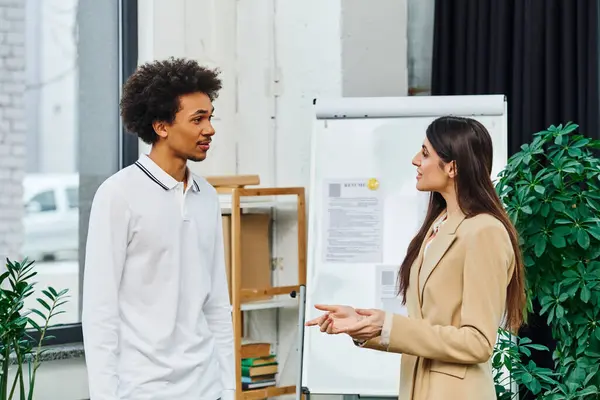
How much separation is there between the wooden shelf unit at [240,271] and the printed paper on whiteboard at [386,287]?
21.3 inches

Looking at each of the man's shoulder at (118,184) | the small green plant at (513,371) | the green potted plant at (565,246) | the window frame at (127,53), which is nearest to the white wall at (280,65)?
the window frame at (127,53)

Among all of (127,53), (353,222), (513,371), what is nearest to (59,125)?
(127,53)

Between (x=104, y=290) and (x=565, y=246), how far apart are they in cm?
169

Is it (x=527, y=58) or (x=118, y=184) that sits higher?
(x=527, y=58)

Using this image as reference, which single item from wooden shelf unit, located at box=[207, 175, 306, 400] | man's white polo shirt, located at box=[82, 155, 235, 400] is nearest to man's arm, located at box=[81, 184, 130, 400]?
man's white polo shirt, located at box=[82, 155, 235, 400]

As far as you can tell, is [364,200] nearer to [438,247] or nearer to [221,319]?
[221,319]

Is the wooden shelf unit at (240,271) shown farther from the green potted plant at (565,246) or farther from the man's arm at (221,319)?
the man's arm at (221,319)

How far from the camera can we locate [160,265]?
6.72 ft

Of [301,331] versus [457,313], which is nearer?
[457,313]

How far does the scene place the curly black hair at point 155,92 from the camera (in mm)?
2148

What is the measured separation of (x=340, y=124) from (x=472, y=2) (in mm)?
963

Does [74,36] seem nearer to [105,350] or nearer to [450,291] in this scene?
[105,350]

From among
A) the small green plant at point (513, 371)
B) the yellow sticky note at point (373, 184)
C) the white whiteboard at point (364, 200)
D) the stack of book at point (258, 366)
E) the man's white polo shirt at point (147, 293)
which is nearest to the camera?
the man's white polo shirt at point (147, 293)

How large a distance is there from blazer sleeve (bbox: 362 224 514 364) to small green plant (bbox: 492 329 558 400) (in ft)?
3.78
